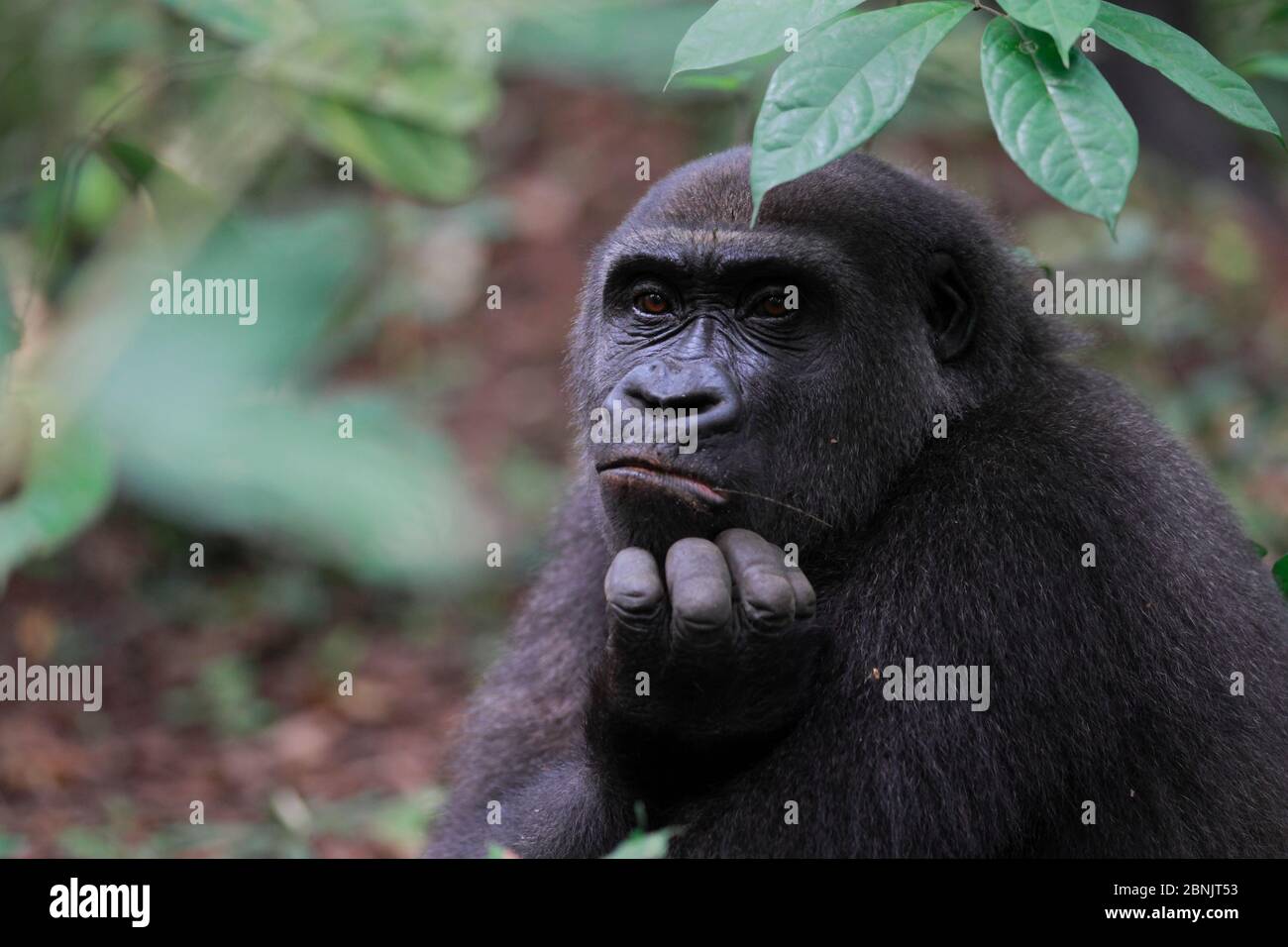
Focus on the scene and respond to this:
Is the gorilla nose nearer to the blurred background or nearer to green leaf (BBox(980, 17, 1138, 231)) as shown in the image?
green leaf (BBox(980, 17, 1138, 231))

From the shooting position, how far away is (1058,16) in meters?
3.80

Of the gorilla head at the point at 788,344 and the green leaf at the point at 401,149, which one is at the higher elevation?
the green leaf at the point at 401,149

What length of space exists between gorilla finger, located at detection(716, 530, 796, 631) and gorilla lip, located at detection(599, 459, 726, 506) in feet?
0.51

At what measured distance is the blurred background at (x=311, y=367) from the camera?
694 cm

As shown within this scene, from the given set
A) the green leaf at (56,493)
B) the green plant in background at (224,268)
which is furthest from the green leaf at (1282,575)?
the green leaf at (56,493)

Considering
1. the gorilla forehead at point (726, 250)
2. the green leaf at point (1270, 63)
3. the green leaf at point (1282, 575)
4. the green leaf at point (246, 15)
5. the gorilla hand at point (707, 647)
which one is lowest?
the gorilla hand at point (707, 647)

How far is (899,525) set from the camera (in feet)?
15.3

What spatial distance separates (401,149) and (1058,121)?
17.9 feet

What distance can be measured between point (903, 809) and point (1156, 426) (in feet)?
5.89

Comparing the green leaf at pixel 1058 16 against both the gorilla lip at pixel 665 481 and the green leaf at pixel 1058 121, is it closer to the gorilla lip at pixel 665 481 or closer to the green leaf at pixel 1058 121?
the green leaf at pixel 1058 121

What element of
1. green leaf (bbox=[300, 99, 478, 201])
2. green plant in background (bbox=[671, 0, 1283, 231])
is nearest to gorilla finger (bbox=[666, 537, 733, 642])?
green plant in background (bbox=[671, 0, 1283, 231])

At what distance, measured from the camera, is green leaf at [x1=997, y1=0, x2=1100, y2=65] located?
148 inches

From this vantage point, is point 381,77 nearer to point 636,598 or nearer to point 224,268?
point 224,268
